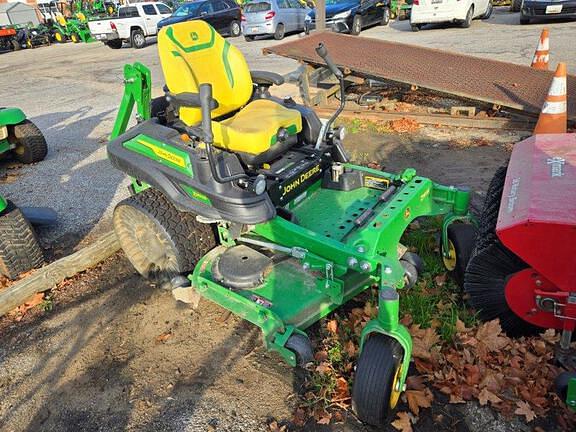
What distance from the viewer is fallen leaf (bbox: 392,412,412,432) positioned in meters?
2.24

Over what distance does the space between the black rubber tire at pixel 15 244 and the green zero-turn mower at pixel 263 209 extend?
0.71m

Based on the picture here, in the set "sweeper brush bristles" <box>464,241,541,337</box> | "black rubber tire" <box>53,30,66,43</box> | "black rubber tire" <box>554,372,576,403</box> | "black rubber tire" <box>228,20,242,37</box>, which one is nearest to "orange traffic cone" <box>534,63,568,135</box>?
"sweeper brush bristles" <box>464,241,541,337</box>

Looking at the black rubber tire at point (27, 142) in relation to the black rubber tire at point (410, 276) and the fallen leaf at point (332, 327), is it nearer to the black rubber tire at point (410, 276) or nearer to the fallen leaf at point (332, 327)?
the fallen leaf at point (332, 327)

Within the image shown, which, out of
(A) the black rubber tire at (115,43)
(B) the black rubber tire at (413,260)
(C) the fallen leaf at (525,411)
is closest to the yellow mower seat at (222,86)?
(B) the black rubber tire at (413,260)

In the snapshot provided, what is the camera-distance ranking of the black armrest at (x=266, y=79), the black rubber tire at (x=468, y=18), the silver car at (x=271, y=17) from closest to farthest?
1. the black armrest at (x=266, y=79)
2. the black rubber tire at (x=468, y=18)
3. the silver car at (x=271, y=17)

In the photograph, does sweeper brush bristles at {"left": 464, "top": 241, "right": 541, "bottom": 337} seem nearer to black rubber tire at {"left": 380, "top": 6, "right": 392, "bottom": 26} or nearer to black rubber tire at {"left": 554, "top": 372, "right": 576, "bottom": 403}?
black rubber tire at {"left": 554, "top": 372, "right": 576, "bottom": 403}

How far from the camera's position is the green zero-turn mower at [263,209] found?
2461mm

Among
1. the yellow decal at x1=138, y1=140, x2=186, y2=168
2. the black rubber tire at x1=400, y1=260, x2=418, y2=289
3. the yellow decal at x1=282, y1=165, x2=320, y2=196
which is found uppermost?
the yellow decal at x1=138, y1=140, x2=186, y2=168

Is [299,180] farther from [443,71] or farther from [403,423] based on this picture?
[443,71]

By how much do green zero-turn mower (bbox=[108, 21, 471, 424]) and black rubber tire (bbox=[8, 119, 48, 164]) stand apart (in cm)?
276

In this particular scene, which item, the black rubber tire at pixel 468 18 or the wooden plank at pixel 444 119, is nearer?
the wooden plank at pixel 444 119

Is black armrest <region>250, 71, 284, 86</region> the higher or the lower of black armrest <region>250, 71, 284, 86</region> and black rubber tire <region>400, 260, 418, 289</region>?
the higher

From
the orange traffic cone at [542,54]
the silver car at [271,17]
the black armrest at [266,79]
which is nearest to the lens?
the black armrest at [266,79]

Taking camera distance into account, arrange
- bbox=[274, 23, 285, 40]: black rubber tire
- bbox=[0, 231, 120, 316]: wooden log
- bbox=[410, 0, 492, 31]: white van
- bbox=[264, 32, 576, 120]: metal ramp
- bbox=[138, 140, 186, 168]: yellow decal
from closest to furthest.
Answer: bbox=[138, 140, 186, 168]: yellow decal < bbox=[0, 231, 120, 316]: wooden log < bbox=[264, 32, 576, 120]: metal ramp < bbox=[410, 0, 492, 31]: white van < bbox=[274, 23, 285, 40]: black rubber tire
